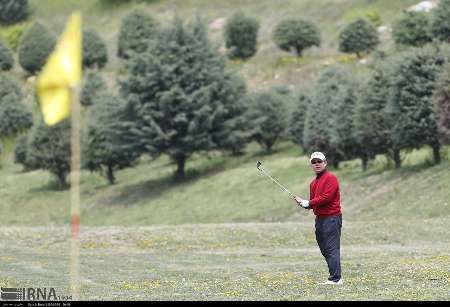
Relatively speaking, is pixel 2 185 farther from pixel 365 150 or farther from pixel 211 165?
pixel 365 150

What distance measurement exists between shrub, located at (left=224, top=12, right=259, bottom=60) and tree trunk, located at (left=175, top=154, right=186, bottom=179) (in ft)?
138

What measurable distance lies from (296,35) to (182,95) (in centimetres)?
3805

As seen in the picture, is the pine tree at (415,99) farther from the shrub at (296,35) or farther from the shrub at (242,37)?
the shrub at (242,37)

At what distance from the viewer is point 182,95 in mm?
97125

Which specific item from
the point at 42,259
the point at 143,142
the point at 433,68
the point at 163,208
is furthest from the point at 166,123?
the point at 42,259

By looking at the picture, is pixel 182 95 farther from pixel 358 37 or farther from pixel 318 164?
pixel 318 164

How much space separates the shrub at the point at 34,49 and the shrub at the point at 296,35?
33.7 m

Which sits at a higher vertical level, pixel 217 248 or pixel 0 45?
pixel 0 45

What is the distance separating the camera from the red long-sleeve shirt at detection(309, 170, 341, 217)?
2523 centimetres

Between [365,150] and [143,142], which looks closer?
[365,150]

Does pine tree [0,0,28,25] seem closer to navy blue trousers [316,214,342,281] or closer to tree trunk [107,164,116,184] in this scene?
tree trunk [107,164,116,184]

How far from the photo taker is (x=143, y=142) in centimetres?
9781

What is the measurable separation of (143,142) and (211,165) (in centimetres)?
858

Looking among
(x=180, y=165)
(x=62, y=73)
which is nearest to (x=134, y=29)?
(x=180, y=165)
